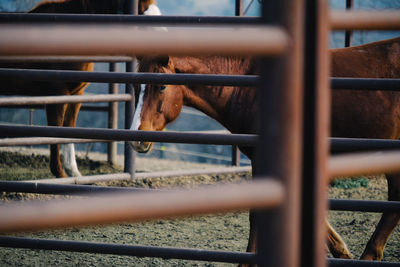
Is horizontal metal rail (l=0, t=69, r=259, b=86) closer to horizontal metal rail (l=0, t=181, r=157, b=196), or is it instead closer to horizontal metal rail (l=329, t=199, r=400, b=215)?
horizontal metal rail (l=0, t=181, r=157, b=196)

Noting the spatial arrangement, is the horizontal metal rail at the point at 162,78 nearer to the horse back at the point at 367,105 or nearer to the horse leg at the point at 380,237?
the horse back at the point at 367,105

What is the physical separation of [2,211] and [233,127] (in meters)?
2.10

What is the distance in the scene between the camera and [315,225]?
2.20 ft

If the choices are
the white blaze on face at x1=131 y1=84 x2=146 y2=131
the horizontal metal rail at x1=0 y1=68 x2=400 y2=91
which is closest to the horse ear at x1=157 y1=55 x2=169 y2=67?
the white blaze on face at x1=131 y1=84 x2=146 y2=131

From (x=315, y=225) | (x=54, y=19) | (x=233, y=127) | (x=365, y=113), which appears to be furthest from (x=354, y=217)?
(x=315, y=225)

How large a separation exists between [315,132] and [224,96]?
6.58 feet

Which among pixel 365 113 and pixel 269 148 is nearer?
pixel 269 148

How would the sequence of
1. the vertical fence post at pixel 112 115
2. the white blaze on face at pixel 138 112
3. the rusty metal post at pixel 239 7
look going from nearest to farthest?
the white blaze on face at pixel 138 112 → the rusty metal post at pixel 239 7 → the vertical fence post at pixel 112 115

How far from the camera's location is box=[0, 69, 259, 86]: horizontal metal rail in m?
1.62

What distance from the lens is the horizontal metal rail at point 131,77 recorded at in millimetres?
1615

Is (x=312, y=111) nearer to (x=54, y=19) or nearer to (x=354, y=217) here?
(x=54, y=19)

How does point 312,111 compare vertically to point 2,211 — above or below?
above

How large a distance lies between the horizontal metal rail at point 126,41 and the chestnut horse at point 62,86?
11.5 ft

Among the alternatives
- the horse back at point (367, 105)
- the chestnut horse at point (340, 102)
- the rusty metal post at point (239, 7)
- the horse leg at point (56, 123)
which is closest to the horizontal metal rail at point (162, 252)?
the chestnut horse at point (340, 102)
